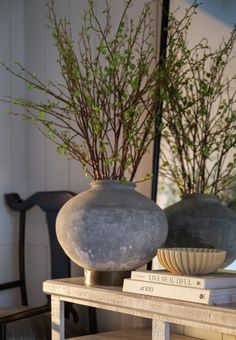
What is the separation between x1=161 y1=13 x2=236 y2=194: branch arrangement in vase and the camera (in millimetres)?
1994

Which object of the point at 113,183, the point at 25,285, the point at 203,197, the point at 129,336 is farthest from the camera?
the point at 25,285

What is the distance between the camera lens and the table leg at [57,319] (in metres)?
1.89

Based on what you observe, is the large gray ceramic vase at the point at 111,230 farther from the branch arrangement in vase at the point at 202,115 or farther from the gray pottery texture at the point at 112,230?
the branch arrangement in vase at the point at 202,115

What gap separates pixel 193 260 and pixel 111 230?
0.26m

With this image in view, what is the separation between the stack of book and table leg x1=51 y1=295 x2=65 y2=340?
0.30 metres

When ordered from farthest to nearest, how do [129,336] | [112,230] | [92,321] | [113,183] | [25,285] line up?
[25,285], [92,321], [129,336], [113,183], [112,230]

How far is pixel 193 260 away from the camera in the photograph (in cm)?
160

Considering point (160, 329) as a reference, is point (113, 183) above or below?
above

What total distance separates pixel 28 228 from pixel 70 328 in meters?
0.64

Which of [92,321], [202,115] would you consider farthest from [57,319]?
[202,115]

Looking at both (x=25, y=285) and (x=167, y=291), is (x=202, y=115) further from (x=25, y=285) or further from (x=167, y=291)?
(x=25, y=285)

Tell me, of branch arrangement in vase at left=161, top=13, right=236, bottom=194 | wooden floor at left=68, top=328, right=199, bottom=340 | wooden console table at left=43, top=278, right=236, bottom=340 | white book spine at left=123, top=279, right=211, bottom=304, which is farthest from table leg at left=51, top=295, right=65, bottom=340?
branch arrangement in vase at left=161, top=13, right=236, bottom=194

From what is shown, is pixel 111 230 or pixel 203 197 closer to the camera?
pixel 111 230

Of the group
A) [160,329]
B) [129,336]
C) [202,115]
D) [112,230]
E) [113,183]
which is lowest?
[129,336]
